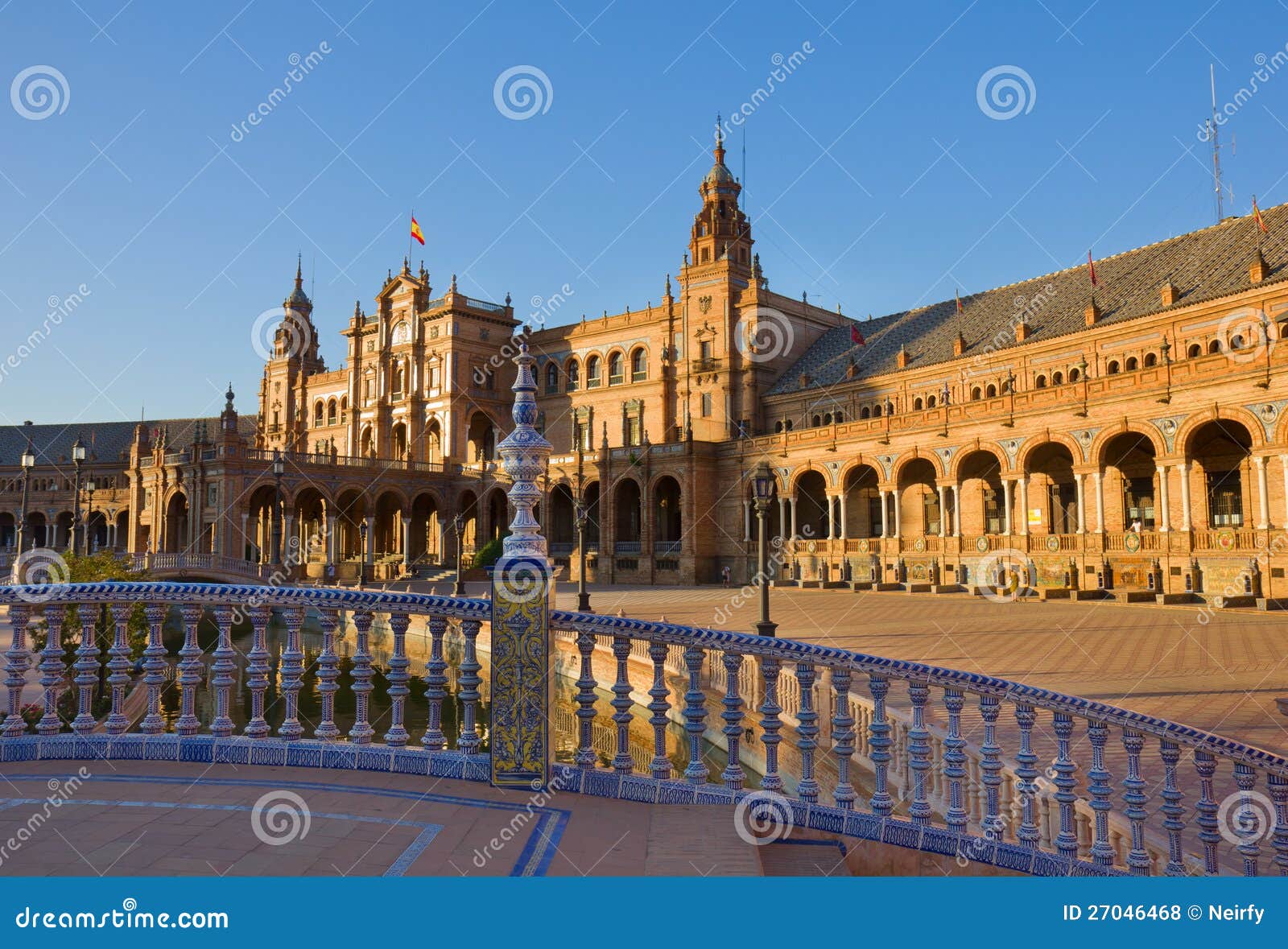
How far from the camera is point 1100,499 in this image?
2886 centimetres

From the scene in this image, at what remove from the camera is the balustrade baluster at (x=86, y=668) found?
5738 millimetres

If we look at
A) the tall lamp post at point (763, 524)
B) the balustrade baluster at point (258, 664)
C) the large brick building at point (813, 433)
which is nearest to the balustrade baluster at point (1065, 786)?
the balustrade baluster at point (258, 664)

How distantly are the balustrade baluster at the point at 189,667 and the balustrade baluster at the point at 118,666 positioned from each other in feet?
1.08

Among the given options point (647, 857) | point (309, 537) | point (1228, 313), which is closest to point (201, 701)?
point (647, 857)

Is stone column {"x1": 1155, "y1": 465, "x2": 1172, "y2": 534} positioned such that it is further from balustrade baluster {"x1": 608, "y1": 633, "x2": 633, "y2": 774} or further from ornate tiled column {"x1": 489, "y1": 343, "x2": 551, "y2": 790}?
ornate tiled column {"x1": 489, "y1": 343, "x2": 551, "y2": 790}

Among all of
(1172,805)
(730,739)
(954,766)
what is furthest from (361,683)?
(1172,805)

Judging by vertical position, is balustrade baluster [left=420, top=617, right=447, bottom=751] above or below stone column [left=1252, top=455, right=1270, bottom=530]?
below

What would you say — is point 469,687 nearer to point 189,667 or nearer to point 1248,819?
point 189,667

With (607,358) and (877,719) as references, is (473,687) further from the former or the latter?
(607,358)

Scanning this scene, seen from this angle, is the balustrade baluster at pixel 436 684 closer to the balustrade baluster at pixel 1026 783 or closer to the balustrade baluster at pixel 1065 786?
the balustrade baluster at pixel 1026 783

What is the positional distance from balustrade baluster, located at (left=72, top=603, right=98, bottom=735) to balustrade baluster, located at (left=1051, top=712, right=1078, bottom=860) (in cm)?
577

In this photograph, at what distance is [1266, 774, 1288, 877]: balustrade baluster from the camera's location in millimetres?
4883

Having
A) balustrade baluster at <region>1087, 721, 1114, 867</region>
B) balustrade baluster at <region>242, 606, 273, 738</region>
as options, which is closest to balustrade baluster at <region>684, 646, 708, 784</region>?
balustrade baluster at <region>1087, 721, 1114, 867</region>

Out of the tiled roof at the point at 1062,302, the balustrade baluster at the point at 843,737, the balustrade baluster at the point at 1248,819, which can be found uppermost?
the tiled roof at the point at 1062,302
